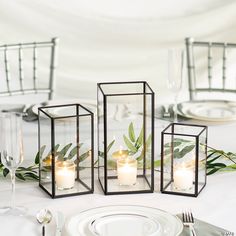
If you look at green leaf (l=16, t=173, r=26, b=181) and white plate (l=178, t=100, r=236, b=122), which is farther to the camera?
white plate (l=178, t=100, r=236, b=122)

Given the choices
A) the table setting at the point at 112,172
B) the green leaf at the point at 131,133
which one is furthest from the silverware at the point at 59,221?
the green leaf at the point at 131,133

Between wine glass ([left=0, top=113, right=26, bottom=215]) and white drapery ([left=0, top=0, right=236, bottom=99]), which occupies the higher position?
white drapery ([left=0, top=0, right=236, bottom=99])

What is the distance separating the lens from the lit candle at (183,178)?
6.08 ft

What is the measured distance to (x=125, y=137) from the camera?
1875 millimetres

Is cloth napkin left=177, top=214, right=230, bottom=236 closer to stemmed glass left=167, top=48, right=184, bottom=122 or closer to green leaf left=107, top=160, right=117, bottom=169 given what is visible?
green leaf left=107, top=160, right=117, bottom=169

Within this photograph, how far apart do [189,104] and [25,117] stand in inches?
25.3

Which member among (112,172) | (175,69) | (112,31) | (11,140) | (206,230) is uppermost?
(112,31)

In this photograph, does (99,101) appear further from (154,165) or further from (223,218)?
(223,218)

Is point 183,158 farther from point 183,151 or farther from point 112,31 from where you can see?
point 112,31

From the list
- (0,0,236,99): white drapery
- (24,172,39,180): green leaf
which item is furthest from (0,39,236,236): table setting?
(0,0,236,99): white drapery

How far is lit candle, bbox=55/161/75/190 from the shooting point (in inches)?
72.2

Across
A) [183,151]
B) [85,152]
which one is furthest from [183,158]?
[85,152]

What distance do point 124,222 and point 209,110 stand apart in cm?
106

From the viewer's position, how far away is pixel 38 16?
462 cm
